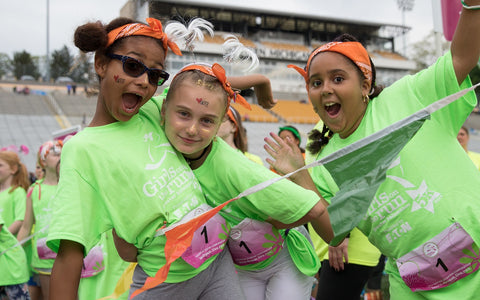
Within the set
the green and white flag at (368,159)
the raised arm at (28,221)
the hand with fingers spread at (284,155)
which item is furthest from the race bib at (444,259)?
the raised arm at (28,221)

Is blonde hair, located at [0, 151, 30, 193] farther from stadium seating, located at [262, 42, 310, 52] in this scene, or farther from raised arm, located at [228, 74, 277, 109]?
stadium seating, located at [262, 42, 310, 52]

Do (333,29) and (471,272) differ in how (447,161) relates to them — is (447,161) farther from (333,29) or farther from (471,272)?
(333,29)

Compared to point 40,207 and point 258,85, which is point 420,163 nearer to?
point 258,85

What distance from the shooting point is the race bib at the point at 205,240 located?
2.13 metres

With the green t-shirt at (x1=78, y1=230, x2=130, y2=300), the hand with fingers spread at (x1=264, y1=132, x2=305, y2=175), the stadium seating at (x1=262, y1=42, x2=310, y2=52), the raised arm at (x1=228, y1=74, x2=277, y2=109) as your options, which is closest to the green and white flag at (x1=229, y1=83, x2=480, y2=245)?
the hand with fingers spread at (x1=264, y1=132, x2=305, y2=175)

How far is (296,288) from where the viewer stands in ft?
8.92

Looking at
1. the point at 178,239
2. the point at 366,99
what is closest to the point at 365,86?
the point at 366,99

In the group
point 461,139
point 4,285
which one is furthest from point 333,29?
point 4,285

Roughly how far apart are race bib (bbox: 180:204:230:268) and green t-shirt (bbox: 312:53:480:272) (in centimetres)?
80

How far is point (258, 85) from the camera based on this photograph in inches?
116

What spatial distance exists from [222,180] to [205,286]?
557 mm

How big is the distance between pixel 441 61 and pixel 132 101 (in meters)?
1.55

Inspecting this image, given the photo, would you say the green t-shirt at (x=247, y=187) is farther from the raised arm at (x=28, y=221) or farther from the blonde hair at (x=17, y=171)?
the blonde hair at (x=17, y=171)

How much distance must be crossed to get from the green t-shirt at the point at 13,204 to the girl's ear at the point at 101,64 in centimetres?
400
